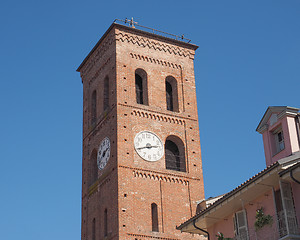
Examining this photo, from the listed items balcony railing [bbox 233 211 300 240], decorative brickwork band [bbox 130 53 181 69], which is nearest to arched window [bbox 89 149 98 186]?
decorative brickwork band [bbox 130 53 181 69]

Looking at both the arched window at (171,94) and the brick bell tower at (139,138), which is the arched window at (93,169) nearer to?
the brick bell tower at (139,138)

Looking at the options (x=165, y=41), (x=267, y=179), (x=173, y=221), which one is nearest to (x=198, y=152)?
(x=173, y=221)

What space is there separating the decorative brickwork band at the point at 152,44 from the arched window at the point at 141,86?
1.71 m

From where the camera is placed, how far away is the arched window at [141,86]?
121 feet

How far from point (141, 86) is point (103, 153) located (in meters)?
4.78

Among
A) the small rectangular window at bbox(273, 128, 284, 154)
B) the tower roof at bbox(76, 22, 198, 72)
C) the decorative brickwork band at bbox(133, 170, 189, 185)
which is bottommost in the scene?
the small rectangular window at bbox(273, 128, 284, 154)

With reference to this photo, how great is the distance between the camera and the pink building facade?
1811 centimetres

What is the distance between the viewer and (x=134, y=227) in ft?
105

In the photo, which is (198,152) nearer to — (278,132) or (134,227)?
(134,227)

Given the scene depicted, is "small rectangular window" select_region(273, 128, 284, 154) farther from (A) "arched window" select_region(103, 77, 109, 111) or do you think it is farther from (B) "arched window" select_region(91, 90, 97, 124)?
(B) "arched window" select_region(91, 90, 97, 124)

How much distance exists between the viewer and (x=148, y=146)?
34906 mm

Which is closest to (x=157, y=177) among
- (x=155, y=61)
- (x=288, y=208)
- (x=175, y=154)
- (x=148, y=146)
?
(x=148, y=146)

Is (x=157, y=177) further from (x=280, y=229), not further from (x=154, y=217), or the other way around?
(x=280, y=229)

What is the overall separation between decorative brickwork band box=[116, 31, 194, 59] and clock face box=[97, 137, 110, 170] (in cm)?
608
